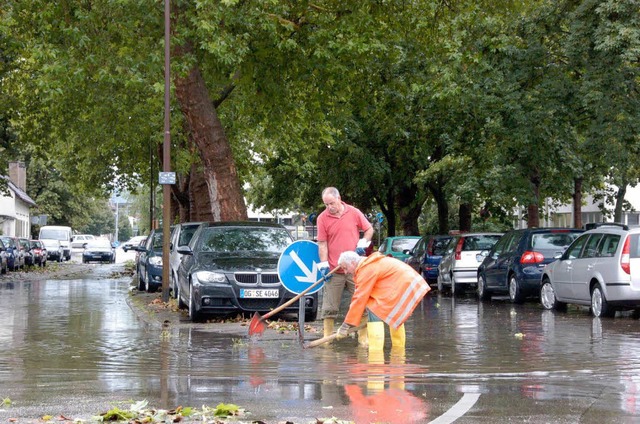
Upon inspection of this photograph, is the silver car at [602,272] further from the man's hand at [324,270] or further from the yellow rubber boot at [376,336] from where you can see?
the yellow rubber boot at [376,336]

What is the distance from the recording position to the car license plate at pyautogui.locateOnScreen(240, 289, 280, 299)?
696 inches

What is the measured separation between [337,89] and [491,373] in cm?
2028

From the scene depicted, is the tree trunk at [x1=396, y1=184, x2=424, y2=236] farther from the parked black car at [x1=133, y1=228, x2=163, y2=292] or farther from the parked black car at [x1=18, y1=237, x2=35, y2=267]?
the parked black car at [x1=133, y1=228, x2=163, y2=292]

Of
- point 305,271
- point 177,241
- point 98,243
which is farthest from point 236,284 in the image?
point 98,243

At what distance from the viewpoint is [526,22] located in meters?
31.4

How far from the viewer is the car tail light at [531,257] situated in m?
23.8

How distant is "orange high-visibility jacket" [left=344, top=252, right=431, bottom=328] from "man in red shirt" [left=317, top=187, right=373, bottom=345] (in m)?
1.53

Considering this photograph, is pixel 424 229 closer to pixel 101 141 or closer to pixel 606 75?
pixel 101 141

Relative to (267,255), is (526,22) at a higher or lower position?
higher

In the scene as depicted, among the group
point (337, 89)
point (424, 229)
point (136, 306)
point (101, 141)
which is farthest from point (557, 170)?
point (424, 229)

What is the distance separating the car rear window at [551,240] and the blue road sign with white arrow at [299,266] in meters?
10.8

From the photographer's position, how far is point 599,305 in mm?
19266

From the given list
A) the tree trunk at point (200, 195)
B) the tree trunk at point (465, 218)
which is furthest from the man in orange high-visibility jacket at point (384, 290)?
the tree trunk at point (465, 218)

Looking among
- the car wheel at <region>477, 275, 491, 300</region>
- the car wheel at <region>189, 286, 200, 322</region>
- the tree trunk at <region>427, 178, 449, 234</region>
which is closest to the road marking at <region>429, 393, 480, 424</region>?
the car wheel at <region>189, 286, 200, 322</region>
